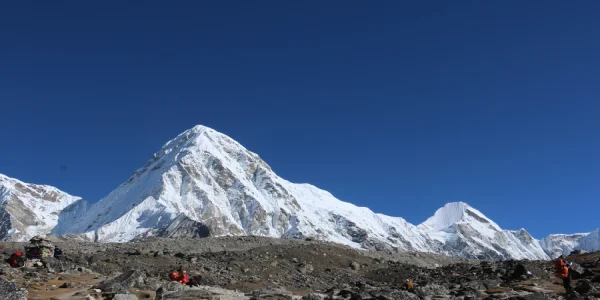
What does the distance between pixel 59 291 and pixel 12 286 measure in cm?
406

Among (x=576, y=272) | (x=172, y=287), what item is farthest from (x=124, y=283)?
(x=576, y=272)

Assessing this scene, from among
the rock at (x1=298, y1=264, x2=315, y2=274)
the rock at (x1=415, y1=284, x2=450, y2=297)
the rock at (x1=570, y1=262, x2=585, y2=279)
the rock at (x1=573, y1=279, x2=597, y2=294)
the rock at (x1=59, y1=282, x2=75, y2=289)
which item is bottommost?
the rock at (x1=573, y1=279, x2=597, y2=294)

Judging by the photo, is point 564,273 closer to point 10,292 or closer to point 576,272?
point 576,272

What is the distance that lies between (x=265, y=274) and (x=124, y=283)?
1634 centimetres

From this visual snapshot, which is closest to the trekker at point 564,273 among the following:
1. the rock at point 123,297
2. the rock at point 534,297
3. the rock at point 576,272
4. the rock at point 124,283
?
the rock at point 534,297

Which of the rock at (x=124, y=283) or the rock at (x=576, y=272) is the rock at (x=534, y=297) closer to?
the rock at (x=576, y=272)

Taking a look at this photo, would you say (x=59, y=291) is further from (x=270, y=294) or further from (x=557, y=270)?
(x=557, y=270)

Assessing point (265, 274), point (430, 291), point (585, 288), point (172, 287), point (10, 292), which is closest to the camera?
point (10, 292)

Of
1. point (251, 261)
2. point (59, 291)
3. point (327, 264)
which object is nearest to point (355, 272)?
point (327, 264)

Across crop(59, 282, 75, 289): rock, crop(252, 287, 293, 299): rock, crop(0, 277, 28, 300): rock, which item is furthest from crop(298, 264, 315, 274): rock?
crop(0, 277, 28, 300): rock

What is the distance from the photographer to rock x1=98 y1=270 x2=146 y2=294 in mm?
17922

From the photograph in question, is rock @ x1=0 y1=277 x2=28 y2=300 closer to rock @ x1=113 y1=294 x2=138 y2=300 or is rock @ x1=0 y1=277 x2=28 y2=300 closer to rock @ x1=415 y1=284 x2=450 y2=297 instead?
rock @ x1=113 y1=294 x2=138 y2=300

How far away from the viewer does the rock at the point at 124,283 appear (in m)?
17.9

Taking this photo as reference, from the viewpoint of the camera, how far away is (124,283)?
1903 cm
